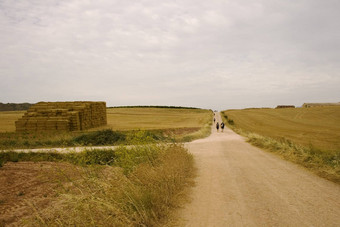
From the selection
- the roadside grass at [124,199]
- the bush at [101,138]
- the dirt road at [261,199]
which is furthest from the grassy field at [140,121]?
the roadside grass at [124,199]

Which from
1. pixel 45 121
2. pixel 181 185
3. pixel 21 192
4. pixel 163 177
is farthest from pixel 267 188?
pixel 45 121

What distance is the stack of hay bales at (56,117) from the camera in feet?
82.7

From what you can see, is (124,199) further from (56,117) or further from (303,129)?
(303,129)

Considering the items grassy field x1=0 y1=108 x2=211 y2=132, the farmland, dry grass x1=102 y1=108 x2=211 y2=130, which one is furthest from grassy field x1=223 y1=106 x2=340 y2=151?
grassy field x1=0 y1=108 x2=211 y2=132

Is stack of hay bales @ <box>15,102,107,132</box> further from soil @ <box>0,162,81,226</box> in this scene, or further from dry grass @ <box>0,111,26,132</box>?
soil @ <box>0,162,81,226</box>

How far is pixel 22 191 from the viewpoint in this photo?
893 centimetres

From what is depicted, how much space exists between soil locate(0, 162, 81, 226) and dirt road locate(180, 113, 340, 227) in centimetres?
354

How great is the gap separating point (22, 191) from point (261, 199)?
889cm

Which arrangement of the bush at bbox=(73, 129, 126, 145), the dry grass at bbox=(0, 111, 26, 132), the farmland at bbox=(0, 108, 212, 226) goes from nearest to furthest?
the farmland at bbox=(0, 108, 212, 226)
the bush at bbox=(73, 129, 126, 145)
the dry grass at bbox=(0, 111, 26, 132)

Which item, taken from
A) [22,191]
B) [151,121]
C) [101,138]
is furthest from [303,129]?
[22,191]

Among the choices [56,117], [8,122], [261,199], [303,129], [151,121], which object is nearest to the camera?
[261,199]

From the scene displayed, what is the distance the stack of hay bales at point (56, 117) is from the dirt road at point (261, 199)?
2101cm

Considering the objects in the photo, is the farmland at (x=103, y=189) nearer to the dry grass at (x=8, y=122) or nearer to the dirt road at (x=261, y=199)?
the dirt road at (x=261, y=199)

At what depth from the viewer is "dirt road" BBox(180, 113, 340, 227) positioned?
14.2ft
